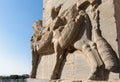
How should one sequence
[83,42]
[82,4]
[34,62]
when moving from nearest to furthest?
[83,42] < [82,4] < [34,62]

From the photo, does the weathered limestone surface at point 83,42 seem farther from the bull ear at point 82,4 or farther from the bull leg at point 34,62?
the bull leg at point 34,62

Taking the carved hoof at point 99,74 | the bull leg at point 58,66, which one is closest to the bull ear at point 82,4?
the bull leg at point 58,66

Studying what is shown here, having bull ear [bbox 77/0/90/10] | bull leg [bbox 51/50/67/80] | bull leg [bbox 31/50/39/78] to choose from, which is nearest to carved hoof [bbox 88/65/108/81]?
bull leg [bbox 51/50/67/80]

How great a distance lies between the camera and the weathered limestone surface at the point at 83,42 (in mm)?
3701

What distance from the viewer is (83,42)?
167 inches

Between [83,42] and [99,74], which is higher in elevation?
[83,42]

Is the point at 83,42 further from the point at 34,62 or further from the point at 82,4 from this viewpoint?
the point at 34,62

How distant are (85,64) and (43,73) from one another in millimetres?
1869

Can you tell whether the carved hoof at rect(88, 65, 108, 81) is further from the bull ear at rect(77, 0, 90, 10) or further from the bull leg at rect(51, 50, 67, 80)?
the bull ear at rect(77, 0, 90, 10)

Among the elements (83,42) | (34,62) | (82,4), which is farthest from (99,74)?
(34,62)

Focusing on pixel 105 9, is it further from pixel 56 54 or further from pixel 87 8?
pixel 56 54

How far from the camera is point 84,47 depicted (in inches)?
162

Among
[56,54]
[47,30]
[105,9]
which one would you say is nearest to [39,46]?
[47,30]

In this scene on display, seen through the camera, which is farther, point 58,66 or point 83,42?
point 58,66
